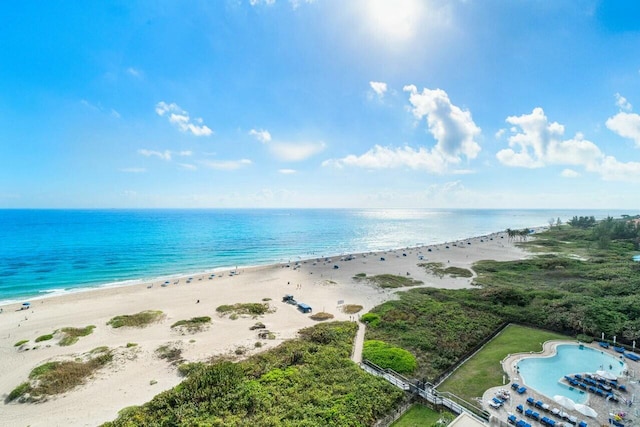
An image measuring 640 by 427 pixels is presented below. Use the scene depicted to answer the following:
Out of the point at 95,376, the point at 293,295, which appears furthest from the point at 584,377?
A: the point at 95,376

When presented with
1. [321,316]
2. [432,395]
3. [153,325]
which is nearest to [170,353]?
[153,325]

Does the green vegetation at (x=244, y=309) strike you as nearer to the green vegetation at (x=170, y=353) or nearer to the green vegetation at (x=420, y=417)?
the green vegetation at (x=170, y=353)

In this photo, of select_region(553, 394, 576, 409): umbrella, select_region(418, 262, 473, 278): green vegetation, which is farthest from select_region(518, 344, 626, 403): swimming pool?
select_region(418, 262, 473, 278): green vegetation

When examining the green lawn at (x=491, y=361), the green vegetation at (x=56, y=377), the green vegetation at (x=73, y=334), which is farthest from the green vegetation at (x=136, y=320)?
the green lawn at (x=491, y=361)

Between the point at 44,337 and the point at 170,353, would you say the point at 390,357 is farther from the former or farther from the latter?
the point at 44,337

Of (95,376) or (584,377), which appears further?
(95,376)

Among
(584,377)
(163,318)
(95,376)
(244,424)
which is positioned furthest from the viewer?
(163,318)

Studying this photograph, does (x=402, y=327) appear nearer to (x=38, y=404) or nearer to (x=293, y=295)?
(x=293, y=295)
